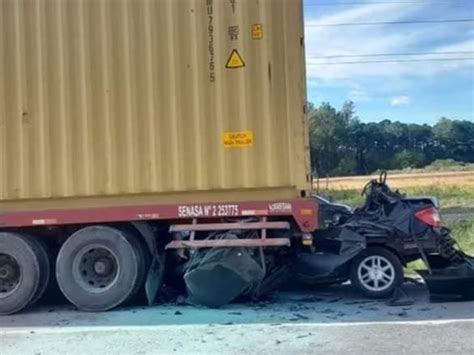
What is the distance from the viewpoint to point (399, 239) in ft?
26.5

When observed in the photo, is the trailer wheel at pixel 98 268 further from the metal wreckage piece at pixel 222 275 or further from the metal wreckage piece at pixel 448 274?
the metal wreckage piece at pixel 448 274

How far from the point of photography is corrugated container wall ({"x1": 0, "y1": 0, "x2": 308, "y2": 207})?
795 cm

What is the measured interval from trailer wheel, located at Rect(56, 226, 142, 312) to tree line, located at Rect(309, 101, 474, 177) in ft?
118

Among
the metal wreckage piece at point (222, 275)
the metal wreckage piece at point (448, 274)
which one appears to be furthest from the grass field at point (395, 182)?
the metal wreckage piece at point (222, 275)

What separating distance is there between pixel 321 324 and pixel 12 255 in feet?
12.1

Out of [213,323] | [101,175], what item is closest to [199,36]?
[101,175]

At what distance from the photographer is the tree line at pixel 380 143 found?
159ft

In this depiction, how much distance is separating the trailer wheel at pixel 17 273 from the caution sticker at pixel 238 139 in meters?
2.59

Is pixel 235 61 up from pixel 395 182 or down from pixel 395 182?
up

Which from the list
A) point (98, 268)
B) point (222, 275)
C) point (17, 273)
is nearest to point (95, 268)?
point (98, 268)

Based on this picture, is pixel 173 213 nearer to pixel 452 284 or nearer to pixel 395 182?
pixel 452 284

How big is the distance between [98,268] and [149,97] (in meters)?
2.07

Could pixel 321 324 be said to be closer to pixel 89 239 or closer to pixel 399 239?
pixel 399 239

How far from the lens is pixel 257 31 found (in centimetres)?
800
